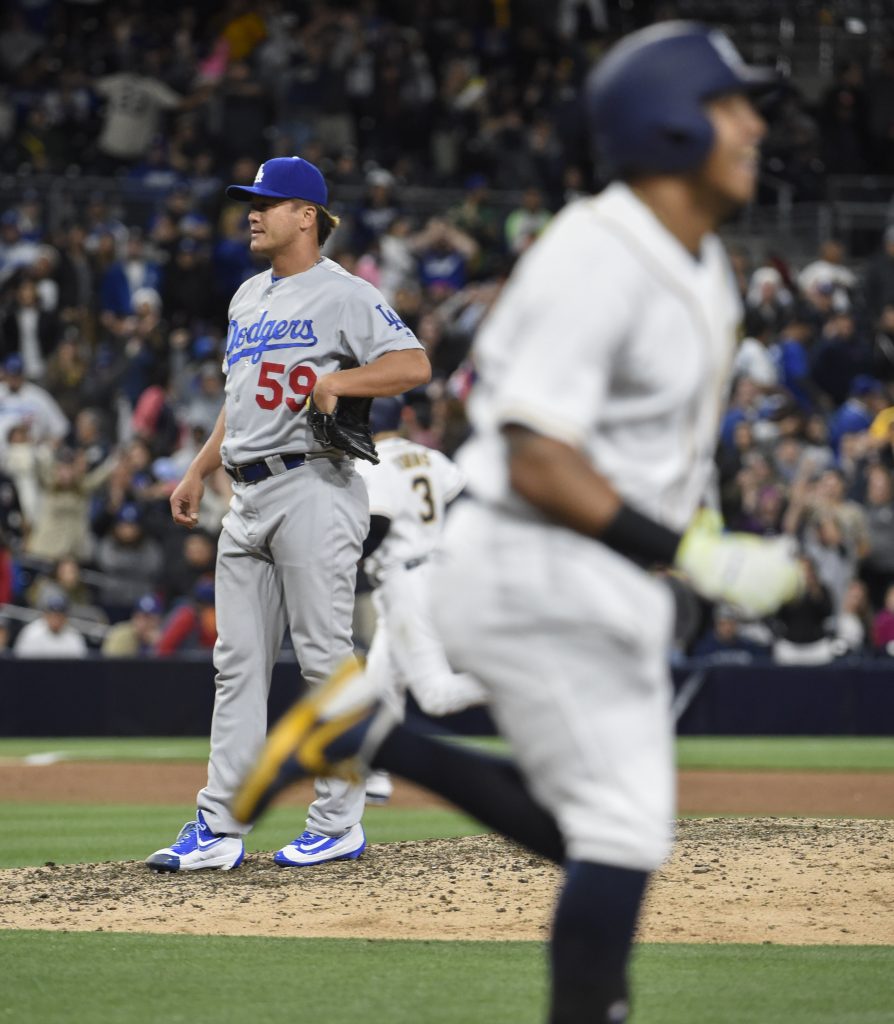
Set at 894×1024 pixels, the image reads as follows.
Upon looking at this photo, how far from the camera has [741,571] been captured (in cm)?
332

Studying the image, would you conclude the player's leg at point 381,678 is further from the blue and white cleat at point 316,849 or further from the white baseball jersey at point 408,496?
the blue and white cleat at point 316,849

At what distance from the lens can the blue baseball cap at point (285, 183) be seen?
22.2 feet

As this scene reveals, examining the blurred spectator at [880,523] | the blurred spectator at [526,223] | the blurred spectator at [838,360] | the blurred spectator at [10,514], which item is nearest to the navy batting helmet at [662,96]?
the blurred spectator at [880,523]

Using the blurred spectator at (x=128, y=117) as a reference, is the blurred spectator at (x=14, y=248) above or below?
below

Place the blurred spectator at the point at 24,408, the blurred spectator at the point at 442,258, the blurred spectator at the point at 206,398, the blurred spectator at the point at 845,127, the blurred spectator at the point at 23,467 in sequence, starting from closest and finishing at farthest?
the blurred spectator at the point at 23,467 → the blurred spectator at the point at 24,408 → the blurred spectator at the point at 206,398 → the blurred spectator at the point at 442,258 → the blurred spectator at the point at 845,127

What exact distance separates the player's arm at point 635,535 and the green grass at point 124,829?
4.82m

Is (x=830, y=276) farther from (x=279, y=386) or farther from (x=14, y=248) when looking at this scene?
(x=279, y=386)

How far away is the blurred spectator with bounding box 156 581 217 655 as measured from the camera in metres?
15.3

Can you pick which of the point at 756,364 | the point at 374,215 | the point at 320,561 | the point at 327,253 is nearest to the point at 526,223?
the point at 374,215

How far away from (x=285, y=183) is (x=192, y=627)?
9.17 m

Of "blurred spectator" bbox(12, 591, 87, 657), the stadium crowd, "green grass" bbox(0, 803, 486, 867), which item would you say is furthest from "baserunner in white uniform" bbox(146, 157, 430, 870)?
"blurred spectator" bbox(12, 591, 87, 657)

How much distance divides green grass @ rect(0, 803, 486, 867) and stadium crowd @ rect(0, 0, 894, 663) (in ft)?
15.6

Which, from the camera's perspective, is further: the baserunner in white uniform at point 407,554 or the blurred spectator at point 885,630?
the blurred spectator at point 885,630

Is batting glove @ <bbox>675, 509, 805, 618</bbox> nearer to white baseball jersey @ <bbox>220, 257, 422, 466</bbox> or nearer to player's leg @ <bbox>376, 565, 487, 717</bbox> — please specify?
white baseball jersey @ <bbox>220, 257, 422, 466</bbox>
